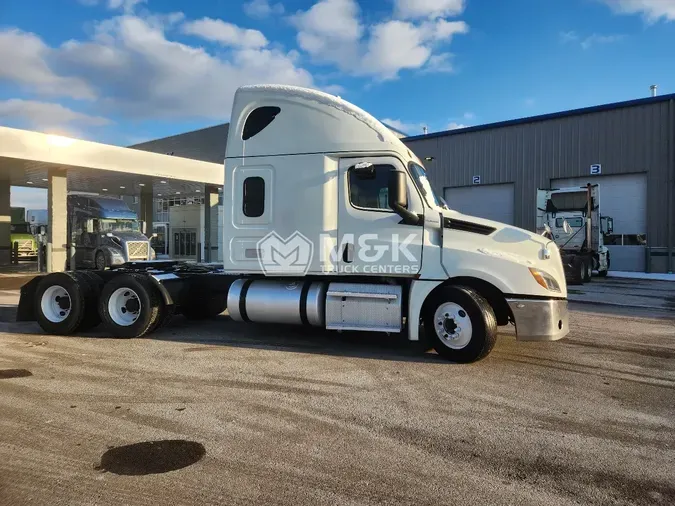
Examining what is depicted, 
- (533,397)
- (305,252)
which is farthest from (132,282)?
(533,397)

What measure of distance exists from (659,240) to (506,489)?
25.4m

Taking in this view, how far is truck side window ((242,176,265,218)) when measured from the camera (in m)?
7.22

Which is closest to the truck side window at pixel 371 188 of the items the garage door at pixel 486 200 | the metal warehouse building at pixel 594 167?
the metal warehouse building at pixel 594 167

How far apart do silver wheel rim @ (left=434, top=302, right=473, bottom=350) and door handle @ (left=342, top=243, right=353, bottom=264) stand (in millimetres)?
1414

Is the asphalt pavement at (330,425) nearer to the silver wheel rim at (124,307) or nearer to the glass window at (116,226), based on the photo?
the silver wheel rim at (124,307)

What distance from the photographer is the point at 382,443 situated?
398cm

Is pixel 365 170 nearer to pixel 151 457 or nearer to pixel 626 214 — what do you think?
pixel 151 457

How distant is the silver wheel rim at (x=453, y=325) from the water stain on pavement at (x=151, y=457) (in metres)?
3.62

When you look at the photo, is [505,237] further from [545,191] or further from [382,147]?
[545,191]

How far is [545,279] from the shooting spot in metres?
6.20

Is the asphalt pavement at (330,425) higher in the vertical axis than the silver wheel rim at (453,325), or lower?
lower

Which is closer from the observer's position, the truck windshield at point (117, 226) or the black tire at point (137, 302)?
the black tire at point (137, 302)

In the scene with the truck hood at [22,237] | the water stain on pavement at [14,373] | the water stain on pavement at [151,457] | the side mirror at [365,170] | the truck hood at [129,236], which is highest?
the side mirror at [365,170]

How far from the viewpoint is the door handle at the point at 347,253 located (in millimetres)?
6945
